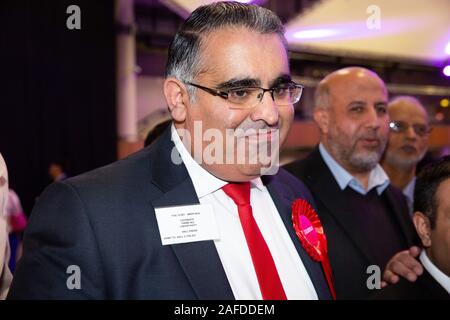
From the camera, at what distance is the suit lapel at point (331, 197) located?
2.37 m

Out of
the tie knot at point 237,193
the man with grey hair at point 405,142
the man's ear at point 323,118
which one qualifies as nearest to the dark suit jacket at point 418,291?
the tie knot at point 237,193

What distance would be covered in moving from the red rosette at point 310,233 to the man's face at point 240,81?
300 millimetres

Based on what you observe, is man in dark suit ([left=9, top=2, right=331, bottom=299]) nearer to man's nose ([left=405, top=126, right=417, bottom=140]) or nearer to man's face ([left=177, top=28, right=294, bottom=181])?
man's face ([left=177, top=28, right=294, bottom=181])

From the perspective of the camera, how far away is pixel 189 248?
1.26 metres

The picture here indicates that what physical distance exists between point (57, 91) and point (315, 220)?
27.6ft

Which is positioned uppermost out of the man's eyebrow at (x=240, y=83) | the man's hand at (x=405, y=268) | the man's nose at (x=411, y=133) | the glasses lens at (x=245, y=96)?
the man's eyebrow at (x=240, y=83)

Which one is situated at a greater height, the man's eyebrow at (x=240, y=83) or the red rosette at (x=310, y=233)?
the man's eyebrow at (x=240, y=83)

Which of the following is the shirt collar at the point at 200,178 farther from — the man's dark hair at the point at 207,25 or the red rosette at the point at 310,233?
the red rosette at the point at 310,233

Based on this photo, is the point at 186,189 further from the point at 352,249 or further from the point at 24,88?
the point at 24,88

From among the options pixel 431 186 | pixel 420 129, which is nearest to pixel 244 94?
pixel 431 186

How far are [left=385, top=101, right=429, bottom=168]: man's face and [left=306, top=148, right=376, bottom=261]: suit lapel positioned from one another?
3.66 feet

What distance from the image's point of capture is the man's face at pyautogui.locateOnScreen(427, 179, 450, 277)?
1.71 m

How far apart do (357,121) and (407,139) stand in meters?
0.99

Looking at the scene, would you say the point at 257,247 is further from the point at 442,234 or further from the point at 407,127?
the point at 407,127
